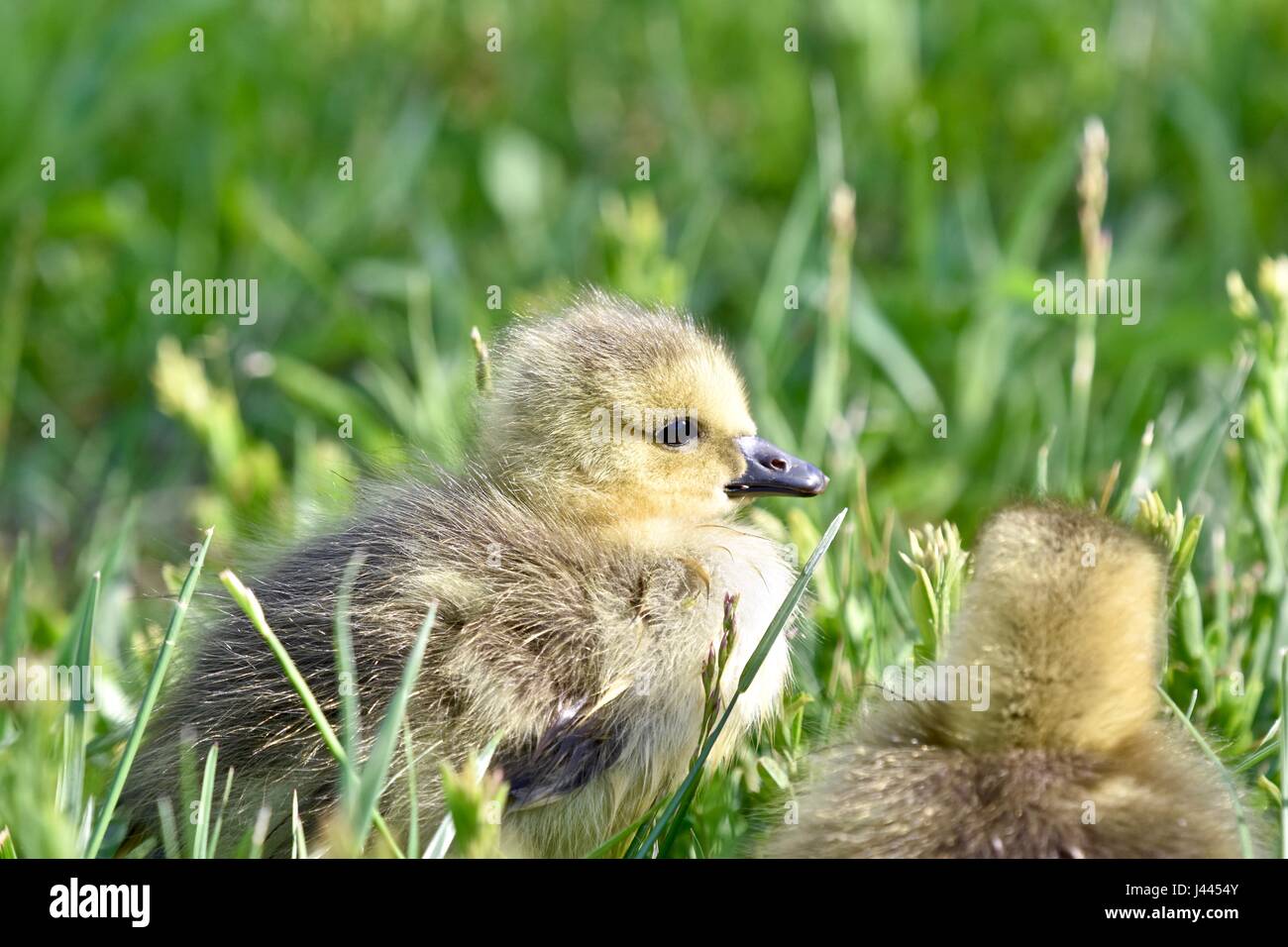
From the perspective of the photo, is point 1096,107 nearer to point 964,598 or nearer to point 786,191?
point 786,191

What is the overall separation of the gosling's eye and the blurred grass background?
33 cm

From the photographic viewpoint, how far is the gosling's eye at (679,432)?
2.70 meters

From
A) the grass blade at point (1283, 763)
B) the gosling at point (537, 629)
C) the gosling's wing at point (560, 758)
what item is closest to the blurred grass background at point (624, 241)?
the gosling at point (537, 629)

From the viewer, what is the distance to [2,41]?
186 inches

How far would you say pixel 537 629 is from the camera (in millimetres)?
2377

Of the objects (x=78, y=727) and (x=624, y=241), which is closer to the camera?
(x=78, y=727)

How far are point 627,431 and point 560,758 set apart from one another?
2.03 ft

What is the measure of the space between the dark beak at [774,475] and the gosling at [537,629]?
0.32ft

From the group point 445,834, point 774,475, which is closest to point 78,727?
point 445,834

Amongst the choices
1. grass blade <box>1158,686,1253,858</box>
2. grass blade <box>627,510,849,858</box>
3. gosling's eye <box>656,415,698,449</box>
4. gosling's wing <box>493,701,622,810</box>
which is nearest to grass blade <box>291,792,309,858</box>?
gosling's wing <box>493,701,622,810</box>

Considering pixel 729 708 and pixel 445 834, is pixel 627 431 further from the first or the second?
pixel 445 834

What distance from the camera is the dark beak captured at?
274cm
